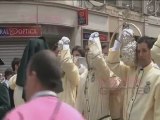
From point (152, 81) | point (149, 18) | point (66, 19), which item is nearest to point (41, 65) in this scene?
point (152, 81)

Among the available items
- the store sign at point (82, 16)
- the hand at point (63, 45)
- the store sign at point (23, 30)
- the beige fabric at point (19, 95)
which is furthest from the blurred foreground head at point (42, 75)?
the store sign at point (82, 16)

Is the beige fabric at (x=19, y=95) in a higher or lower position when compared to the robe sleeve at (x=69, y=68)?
lower

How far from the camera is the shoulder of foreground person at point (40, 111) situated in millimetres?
2874

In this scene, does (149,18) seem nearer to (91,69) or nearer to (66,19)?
(66,19)

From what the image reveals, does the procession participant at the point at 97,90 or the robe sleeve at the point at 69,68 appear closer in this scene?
the procession participant at the point at 97,90

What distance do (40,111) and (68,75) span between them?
339 centimetres

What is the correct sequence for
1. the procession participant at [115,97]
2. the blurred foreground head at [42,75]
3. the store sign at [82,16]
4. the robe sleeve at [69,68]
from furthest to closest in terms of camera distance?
the store sign at [82,16]
the robe sleeve at [69,68]
the procession participant at [115,97]
the blurred foreground head at [42,75]

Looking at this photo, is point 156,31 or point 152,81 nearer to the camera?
point 152,81

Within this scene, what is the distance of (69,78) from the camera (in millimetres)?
6348

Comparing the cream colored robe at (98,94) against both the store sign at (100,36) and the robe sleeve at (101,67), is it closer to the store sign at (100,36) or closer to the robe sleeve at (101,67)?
the robe sleeve at (101,67)

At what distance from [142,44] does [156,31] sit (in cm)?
2411

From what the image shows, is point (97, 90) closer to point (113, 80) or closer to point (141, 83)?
point (113, 80)

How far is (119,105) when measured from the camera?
5.99m

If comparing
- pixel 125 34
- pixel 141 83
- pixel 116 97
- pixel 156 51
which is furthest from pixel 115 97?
pixel 156 51
